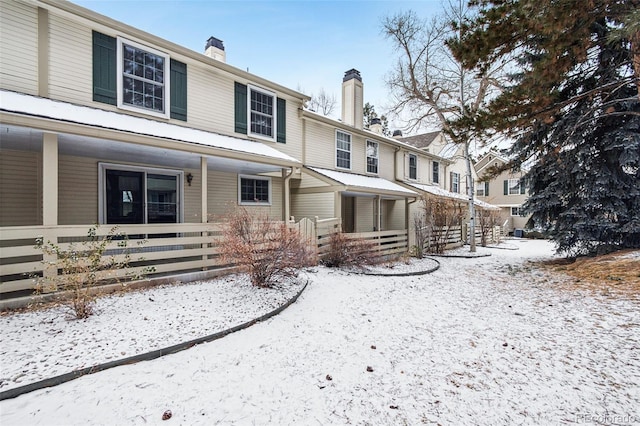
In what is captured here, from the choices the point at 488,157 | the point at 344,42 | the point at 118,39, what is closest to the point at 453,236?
the point at 344,42

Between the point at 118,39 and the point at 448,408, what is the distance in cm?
1004

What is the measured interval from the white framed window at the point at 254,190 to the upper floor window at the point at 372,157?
6.33 m

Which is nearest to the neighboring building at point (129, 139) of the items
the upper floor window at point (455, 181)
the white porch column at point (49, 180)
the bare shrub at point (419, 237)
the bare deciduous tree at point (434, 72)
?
the white porch column at point (49, 180)

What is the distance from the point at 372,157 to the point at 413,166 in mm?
4346

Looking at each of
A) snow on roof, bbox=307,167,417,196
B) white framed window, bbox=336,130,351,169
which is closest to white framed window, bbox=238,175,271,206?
snow on roof, bbox=307,167,417,196

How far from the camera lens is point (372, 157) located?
52.5 ft

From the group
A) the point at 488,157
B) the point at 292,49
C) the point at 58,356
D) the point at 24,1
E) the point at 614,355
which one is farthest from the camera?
the point at 488,157

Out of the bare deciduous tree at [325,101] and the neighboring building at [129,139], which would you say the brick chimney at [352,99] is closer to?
the neighboring building at [129,139]

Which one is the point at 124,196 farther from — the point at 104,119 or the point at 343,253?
the point at 343,253

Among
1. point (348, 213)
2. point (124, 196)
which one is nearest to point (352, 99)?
point (348, 213)

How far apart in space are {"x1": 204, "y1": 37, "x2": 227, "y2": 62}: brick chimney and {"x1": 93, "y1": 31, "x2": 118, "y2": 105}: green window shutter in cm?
348

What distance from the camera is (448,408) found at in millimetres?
2814

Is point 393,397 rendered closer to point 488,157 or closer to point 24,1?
point 24,1

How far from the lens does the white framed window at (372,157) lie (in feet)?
51.9
